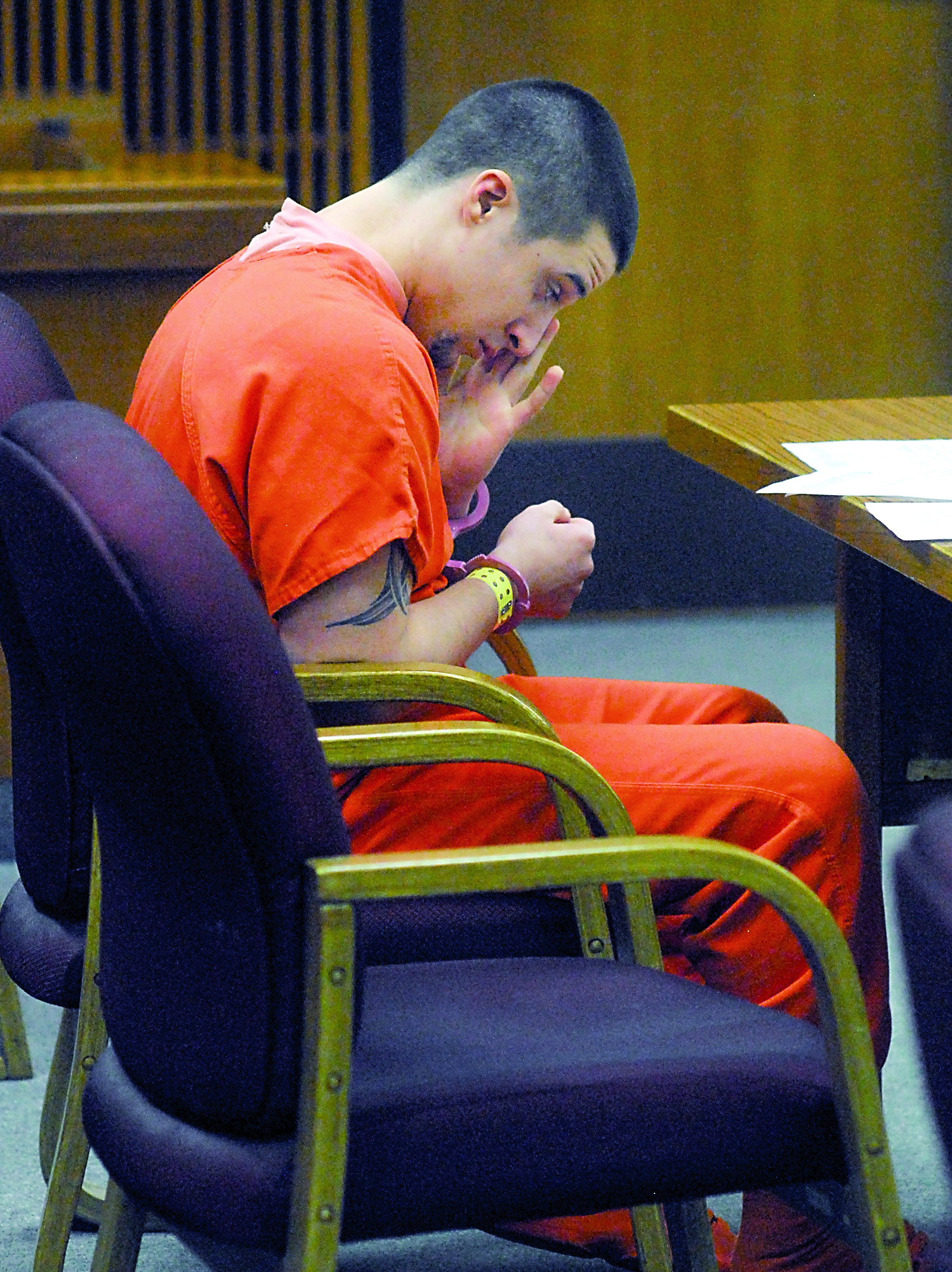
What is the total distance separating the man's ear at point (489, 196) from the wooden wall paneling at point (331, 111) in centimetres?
271

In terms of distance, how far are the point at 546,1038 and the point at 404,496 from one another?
434 millimetres

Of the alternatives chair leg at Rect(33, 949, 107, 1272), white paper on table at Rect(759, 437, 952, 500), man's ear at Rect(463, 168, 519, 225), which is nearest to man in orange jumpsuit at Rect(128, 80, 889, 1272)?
man's ear at Rect(463, 168, 519, 225)

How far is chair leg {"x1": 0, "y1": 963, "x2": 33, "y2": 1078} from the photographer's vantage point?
7.23ft

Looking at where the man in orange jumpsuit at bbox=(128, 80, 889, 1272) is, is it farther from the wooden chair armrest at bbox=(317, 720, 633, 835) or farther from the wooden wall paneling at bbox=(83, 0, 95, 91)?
the wooden wall paneling at bbox=(83, 0, 95, 91)

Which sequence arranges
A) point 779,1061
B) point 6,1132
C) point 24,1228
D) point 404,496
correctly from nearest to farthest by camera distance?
point 779,1061 → point 404,496 → point 24,1228 → point 6,1132

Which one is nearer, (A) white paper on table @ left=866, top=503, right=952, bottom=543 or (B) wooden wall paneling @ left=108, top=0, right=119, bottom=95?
(A) white paper on table @ left=866, top=503, right=952, bottom=543

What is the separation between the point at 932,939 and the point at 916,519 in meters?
0.74

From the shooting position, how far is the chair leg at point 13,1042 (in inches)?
86.8

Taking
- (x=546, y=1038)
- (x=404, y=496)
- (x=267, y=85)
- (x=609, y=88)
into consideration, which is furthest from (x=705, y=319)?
(x=546, y=1038)

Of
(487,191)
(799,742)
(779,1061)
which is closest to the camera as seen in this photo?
(779,1061)

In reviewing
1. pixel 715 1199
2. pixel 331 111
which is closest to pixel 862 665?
pixel 715 1199

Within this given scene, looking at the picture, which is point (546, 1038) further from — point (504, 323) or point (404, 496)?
point (504, 323)

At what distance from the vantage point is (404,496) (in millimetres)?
1422

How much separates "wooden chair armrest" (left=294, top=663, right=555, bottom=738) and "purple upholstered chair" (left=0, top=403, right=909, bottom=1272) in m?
0.29
